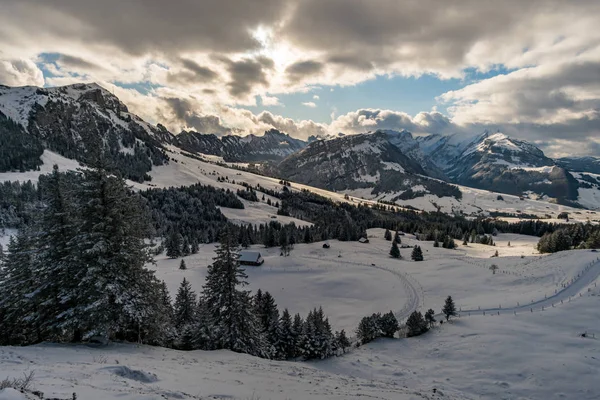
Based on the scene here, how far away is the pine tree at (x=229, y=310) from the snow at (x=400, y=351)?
16.0 feet

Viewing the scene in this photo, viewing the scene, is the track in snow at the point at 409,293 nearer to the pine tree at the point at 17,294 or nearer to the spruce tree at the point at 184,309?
the spruce tree at the point at 184,309

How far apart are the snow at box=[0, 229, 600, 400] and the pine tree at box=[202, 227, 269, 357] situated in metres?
4.87

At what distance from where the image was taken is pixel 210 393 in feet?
47.3

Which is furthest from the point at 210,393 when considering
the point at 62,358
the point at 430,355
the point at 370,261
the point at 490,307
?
the point at 370,261

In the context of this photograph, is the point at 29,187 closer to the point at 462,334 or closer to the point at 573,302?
the point at 462,334

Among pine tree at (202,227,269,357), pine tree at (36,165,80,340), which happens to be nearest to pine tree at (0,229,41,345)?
pine tree at (36,165,80,340)

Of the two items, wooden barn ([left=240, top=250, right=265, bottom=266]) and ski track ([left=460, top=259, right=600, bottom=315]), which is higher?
ski track ([left=460, top=259, right=600, bottom=315])

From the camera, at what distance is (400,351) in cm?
4066

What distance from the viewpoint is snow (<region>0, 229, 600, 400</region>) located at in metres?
15.4

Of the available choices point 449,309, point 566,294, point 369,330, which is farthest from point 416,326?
point 566,294

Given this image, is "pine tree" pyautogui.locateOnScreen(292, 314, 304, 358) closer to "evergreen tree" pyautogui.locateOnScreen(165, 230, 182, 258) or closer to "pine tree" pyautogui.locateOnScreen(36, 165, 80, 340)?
"pine tree" pyautogui.locateOnScreen(36, 165, 80, 340)

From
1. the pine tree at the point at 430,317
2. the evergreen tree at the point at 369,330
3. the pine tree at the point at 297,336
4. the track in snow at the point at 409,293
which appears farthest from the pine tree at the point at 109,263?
the track in snow at the point at 409,293

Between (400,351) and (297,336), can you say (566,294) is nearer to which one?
(400,351)

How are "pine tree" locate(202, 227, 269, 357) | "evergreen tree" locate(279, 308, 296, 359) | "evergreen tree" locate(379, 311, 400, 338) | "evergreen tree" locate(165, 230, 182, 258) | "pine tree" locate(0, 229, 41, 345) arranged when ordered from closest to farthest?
"pine tree" locate(0, 229, 41, 345), "pine tree" locate(202, 227, 269, 357), "evergreen tree" locate(279, 308, 296, 359), "evergreen tree" locate(379, 311, 400, 338), "evergreen tree" locate(165, 230, 182, 258)
